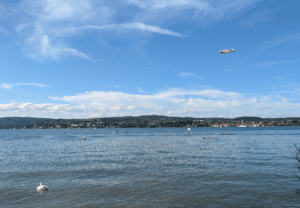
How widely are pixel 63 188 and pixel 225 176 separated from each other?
22329 millimetres

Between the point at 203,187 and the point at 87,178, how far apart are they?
54.9ft

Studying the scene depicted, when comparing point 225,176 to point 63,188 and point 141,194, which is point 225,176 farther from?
point 63,188

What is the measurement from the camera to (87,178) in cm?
3231

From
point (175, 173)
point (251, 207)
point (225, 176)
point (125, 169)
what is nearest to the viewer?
point (251, 207)

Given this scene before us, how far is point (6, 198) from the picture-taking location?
79.4 feet

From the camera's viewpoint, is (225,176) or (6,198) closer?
(6,198)

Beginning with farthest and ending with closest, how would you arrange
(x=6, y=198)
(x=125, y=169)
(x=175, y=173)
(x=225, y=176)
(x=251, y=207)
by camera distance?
(x=125, y=169) < (x=175, y=173) < (x=225, y=176) < (x=6, y=198) < (x=251, y=207)

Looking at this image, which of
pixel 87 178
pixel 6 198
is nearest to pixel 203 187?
pixel 87 178

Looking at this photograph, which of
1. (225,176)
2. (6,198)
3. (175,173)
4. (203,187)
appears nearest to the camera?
(6,198)

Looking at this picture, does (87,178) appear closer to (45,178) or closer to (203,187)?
(45,178)

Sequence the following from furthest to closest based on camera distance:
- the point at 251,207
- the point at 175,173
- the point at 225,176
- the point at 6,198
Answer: the point at 175,173 → the point at 225,176 → the point at 6,198 → the point at 251,207

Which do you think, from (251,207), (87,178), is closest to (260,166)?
(251,207)

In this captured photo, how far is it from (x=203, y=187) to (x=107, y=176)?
14.5 meters

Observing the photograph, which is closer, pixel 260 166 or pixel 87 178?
pixel 87 178
